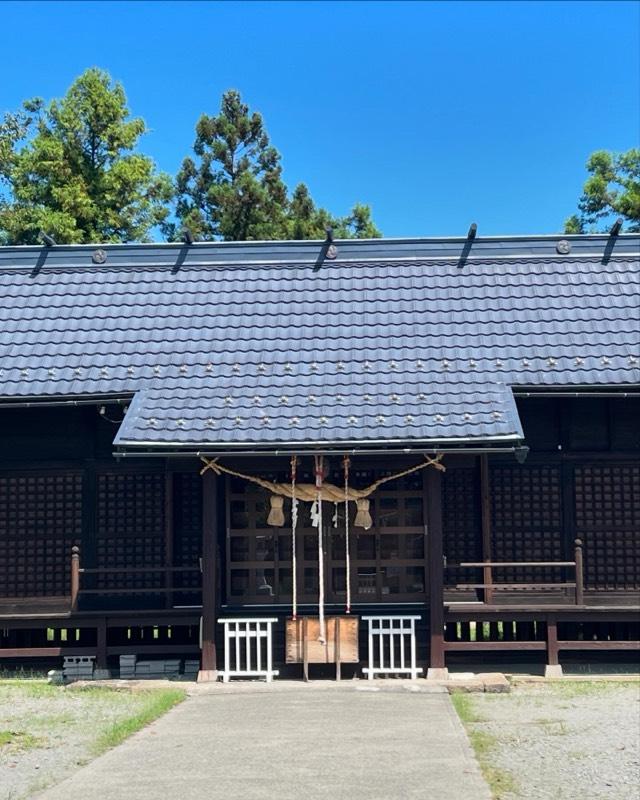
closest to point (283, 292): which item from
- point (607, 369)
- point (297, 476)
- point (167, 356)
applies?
point (167, 356)

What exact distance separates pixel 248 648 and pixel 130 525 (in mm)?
2376

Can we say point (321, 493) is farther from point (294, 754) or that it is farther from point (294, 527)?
point (294, 754)

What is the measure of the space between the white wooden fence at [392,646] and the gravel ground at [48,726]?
105 inches

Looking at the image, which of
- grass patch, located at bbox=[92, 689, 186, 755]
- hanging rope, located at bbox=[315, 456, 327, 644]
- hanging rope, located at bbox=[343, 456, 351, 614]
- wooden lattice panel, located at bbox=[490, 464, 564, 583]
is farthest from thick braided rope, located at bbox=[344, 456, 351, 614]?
grass patch, located at bbox=[92, 689, 186, 755]

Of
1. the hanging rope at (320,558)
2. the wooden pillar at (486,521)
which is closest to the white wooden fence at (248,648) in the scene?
the hanging rope at (320,558)

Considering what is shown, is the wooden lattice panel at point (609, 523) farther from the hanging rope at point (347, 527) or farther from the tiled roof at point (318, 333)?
the hanging rope at point (347, 527)

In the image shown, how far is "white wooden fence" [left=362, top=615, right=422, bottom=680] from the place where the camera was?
11.6 metres

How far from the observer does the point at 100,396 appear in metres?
12.4

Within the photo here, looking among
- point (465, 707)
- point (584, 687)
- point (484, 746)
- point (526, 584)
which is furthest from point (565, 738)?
point (526, 584)

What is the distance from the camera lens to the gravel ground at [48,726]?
7.14m

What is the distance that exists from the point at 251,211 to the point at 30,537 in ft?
77.1

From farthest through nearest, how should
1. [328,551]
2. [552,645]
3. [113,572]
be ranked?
[113,572], [552,645], [328,551]

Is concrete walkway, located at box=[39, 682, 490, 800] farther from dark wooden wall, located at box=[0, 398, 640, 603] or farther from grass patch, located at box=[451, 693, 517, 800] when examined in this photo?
dark wooden wall, located at box=[0, 398, 640, 603]

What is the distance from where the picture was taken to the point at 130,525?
12945 millimetres
